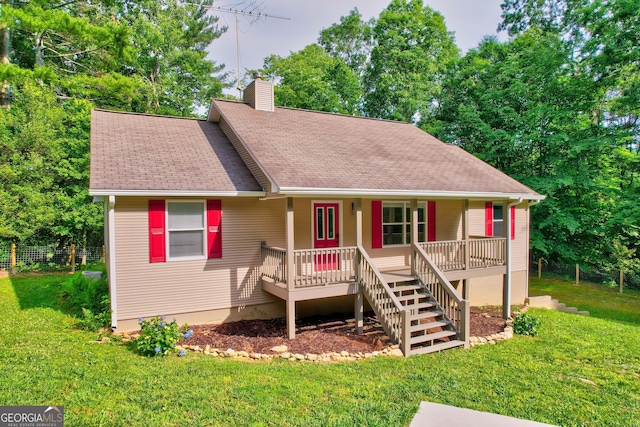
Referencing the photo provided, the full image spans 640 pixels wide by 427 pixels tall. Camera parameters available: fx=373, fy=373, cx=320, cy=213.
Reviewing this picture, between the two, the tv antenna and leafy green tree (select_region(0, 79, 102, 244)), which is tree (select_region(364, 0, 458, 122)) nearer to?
the tv antenna

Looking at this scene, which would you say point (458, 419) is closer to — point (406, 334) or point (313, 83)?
point (406, 334)

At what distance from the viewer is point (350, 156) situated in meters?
10.4

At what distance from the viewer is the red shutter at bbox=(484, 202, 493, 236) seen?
12.8m

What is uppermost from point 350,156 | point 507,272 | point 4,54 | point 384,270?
point 4,54

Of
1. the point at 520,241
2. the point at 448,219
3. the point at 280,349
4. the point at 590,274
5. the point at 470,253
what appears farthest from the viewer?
the point at 590,274

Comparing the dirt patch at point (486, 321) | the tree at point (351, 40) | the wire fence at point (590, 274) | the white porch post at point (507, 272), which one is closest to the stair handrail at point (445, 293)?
the dirt patch at point (486, 321)

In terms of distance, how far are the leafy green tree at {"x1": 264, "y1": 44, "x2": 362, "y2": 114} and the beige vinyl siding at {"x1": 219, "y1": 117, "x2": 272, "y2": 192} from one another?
12583mm

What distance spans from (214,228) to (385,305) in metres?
4.24

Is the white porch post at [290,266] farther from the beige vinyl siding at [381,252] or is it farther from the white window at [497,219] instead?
the white window at [497,219]

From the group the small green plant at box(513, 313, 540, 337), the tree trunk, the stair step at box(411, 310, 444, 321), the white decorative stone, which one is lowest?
the small green plant at box(513, 313, 540, 337)

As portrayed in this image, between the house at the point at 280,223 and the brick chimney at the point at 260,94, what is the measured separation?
34 cm

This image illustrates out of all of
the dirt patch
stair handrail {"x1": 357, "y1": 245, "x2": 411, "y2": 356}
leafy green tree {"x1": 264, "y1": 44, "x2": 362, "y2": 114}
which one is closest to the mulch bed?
the dirt patch

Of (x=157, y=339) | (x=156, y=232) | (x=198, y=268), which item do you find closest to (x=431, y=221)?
(x=198, y=268)

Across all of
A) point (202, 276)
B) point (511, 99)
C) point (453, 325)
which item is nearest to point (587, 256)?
point (511, 99)
